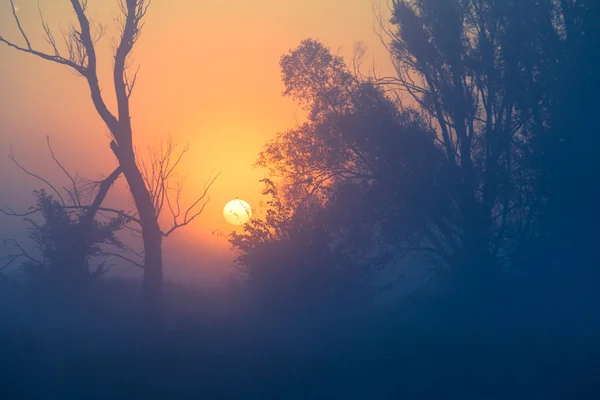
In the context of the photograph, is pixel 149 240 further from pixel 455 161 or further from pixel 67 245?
pixel 455 161

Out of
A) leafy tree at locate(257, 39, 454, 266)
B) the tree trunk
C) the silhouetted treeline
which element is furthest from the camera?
leafy tree at locate(257, 39, 454, 266)

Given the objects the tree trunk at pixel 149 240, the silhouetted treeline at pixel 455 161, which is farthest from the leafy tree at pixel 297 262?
the tree trunk at pixel 149 240

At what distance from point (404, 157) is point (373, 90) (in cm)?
240

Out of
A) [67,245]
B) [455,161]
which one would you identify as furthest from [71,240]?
[455,161]

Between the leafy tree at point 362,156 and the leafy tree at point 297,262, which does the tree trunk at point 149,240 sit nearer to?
the leafy tree at point 297,262

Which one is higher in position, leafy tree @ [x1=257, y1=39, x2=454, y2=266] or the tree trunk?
leafy tree @ [x1=257, y1=39, x2=454, y2=266]

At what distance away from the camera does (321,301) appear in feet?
44.0

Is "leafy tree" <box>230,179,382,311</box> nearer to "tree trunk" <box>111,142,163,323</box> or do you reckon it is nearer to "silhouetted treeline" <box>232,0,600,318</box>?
"silhouetted treeline" <box>232,0,600,318</box>

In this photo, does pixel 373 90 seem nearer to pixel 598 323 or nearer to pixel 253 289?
pixel 253 289

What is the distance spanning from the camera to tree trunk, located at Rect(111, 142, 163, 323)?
10.4m

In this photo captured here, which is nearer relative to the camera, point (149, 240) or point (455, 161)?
point (149, 240)

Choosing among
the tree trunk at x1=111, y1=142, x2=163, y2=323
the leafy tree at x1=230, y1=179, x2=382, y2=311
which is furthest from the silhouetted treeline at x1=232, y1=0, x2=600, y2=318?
the tree trunk at x1=111, y1=142, x2=163, y2=323

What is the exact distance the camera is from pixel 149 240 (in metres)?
10.6

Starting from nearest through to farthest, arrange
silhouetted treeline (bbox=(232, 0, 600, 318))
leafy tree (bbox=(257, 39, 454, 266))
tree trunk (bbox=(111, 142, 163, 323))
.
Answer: tree trunk (bbox=(111, 142, 163, 323)) < silhouetted treeline (bbox=(232, 0, 600, 318)) < leafy tree (bbox=(257, 39, 454, 266))
